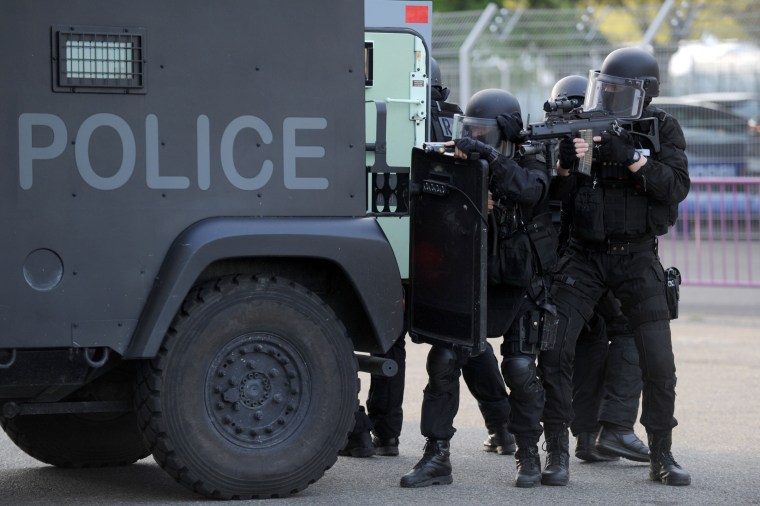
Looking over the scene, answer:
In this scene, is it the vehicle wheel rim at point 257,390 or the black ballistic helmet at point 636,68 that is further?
the black ballistic helmet at point 636,68

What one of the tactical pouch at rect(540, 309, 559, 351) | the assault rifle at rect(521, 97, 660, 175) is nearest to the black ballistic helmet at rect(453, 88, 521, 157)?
the assault rifle at rect(521, 97, 660, 175)

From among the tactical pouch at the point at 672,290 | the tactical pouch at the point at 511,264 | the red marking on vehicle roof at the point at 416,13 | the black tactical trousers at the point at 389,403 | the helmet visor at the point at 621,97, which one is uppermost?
the red marking on vehicle roof at the point at 416,13

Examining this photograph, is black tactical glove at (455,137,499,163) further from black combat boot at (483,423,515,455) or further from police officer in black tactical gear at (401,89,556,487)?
black combat boot at (483,423,515,455)

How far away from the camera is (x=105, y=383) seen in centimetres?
545

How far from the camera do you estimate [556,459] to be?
584 cm

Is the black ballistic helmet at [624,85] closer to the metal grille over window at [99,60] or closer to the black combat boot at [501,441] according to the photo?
the black combat boot at [501,441]

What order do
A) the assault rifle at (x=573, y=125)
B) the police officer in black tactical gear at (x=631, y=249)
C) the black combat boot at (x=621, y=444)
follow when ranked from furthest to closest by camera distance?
the black combat boot at (x=621, y=444)
the police officer in black tactical gear at (x=631, y=249)
the assault rifle at (x=573, y=125)

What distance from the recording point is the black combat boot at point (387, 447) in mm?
6516

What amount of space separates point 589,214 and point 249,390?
5.56ft

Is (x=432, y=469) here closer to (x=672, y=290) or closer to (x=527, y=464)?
(x=527, y=464)

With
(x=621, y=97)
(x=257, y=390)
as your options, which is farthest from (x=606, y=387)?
(x=257, y=390)

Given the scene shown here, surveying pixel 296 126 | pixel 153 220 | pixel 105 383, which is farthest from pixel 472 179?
pixel 105 383

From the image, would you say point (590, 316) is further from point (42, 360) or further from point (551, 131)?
point (42, 360)

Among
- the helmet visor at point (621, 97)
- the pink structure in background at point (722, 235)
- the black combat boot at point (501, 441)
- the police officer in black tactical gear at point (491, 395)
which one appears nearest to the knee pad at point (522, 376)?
the police officer in black tactical gear at point (491, 395)
